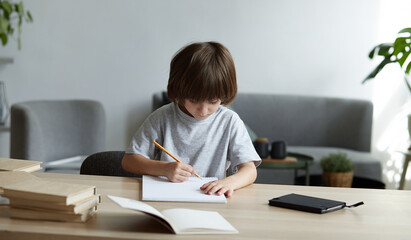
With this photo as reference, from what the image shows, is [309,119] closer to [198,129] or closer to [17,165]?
[198,129]

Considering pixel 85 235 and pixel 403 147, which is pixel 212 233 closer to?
pixel 85 235

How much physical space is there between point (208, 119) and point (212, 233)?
657mm

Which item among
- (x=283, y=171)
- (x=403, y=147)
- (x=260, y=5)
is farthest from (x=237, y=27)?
(x=403, y=147)

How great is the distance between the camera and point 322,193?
1354 millimetres

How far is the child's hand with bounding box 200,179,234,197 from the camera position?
125cm

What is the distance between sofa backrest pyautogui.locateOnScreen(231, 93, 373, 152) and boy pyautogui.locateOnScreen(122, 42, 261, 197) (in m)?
2.55

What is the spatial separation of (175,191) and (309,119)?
3.10 m

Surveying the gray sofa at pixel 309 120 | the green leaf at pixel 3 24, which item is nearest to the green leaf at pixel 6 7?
the green leaf at pixel 3 24

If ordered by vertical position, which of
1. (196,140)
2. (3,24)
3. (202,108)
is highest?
(3,24)

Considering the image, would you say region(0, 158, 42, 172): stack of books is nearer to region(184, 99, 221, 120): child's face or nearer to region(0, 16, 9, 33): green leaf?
region(184, 99, 221, 120): child's face

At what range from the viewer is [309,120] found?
13.8 ft

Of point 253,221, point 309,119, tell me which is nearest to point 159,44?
point 309,119

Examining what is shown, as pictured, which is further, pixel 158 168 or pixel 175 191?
pixel 158 168

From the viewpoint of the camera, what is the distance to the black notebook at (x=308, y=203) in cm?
115
